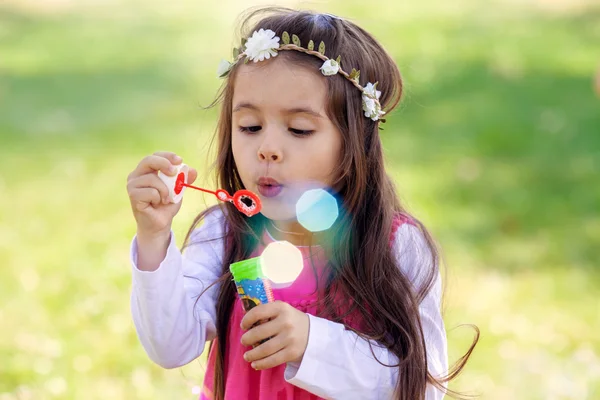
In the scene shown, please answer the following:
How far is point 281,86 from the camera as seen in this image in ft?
6.98

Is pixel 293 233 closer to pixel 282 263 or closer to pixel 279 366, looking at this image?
pixel 282 263

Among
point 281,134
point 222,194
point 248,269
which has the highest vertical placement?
point 281,134

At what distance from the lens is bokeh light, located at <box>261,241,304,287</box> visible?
2.31 m

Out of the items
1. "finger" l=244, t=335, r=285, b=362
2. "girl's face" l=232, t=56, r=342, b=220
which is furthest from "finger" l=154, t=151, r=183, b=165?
"finger" l=244, t=335, r=285, b=362

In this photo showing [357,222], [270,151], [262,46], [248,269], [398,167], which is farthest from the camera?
[398,167]

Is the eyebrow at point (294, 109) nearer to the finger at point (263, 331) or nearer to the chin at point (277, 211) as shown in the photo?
the chin at point (277, 211)

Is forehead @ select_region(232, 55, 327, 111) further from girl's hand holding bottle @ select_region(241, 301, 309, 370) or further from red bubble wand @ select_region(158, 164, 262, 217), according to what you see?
girl's hand holding bottle @ select_region(241, 301, 309, 370)

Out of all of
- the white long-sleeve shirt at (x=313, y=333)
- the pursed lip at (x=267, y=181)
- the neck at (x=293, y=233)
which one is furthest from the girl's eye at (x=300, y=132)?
the white long-sleeve shirt at (x=313, y=333)

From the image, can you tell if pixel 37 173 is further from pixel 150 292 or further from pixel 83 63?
pixel 150 292

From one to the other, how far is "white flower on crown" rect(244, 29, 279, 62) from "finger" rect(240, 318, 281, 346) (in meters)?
0.62

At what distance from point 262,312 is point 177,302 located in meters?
0.26

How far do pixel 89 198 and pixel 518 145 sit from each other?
2.95 m

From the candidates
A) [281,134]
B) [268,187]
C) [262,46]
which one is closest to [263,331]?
[268,187]

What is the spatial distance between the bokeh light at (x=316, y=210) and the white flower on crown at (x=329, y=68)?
27cm
